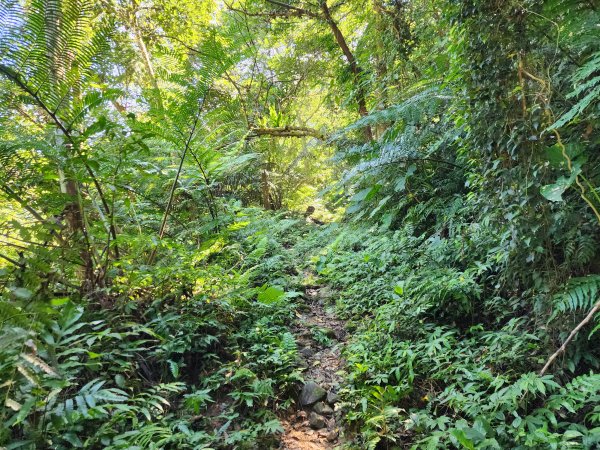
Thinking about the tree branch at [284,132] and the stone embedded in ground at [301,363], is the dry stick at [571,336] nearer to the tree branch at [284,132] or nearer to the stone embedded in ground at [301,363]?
the stone embedded in ground at [301,363]

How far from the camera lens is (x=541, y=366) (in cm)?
192

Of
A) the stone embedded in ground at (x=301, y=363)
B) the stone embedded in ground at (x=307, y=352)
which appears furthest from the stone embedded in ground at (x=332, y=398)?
the stone embedded in ground at (x=307, y=352)

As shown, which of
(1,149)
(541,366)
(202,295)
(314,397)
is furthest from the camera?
(202,295)

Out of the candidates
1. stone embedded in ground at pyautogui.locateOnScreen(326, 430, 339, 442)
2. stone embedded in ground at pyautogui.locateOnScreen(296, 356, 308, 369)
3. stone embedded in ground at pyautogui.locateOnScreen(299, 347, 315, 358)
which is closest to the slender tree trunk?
stone embedded in ground at pyautogui.locateOnScreen(299, 347, 315, 358)

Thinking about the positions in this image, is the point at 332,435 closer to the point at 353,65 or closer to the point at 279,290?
the point at 279,290

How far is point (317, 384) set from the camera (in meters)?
2.49

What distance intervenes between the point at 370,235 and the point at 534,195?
9.53 ft

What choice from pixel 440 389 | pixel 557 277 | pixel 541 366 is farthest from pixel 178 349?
Answer: pixel 557 277

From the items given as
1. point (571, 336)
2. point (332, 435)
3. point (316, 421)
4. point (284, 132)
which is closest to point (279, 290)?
point (316, 421)

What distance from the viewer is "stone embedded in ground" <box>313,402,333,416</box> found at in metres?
2.31

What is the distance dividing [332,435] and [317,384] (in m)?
0.39

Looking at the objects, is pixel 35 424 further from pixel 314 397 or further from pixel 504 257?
pixel 504 257

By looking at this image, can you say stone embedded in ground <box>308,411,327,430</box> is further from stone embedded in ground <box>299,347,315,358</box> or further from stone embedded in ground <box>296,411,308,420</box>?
stone embedded in ground <box>299,347,315,358</box>

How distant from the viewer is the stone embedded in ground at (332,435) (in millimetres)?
2127
